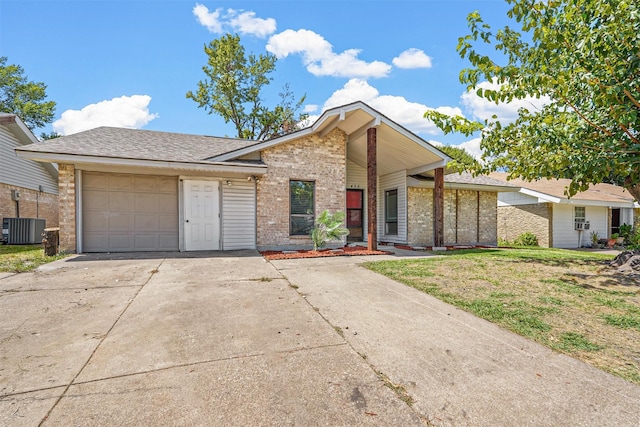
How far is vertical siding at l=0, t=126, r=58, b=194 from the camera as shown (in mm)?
13141

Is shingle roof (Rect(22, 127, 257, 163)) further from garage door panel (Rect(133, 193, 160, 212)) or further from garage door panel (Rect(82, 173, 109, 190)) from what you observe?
garage door panel (Rect(133, 193, 160, 212))

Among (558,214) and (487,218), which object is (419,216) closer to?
(487,218)

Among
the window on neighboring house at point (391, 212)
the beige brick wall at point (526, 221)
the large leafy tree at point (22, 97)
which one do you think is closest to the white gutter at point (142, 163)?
the window on neighboring house at point (391, 212)

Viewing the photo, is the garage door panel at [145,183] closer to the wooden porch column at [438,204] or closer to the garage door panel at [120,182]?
the garage door panel at [120,182]

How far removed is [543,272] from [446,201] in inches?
282

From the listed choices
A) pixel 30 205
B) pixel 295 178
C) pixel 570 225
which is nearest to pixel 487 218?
pixel 570 225

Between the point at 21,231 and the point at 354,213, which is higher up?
the point at 354,213

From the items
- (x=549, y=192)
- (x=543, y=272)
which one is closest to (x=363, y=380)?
(x=543, y=272)

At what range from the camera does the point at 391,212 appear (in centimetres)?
1364

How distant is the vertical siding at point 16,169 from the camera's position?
13.1 m

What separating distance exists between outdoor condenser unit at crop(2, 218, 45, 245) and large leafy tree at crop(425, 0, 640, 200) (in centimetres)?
1637

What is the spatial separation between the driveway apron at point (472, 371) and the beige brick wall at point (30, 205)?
16.2m

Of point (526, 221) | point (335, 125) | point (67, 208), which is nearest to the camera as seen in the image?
point (67, 208)

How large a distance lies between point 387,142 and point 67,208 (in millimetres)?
10128
